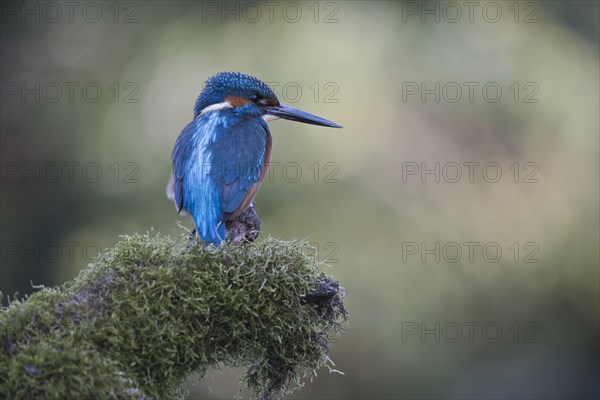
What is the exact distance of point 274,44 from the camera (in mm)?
5133

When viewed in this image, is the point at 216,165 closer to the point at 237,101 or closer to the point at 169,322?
the point at 237,101

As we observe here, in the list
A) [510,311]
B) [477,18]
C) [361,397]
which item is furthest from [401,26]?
[361,397]

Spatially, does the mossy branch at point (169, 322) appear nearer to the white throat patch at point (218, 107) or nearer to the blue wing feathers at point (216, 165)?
the blue wing feathers at point (216, 165)

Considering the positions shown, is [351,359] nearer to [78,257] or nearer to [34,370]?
[78,257]

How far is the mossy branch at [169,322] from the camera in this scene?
1.78 meters

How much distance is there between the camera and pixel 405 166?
207 inches

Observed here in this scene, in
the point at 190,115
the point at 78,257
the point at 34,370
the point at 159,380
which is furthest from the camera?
the point at 78,257

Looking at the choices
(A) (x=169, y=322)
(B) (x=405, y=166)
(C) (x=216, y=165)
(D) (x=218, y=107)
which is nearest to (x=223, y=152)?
(C) (x=216, y=165)

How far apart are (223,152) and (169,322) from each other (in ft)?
4.83

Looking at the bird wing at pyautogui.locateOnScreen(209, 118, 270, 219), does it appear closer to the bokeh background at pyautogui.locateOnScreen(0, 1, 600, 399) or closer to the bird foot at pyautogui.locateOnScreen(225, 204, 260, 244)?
the bird foot at pyautogui.locateOnScreen(225, 204, 260, 244)

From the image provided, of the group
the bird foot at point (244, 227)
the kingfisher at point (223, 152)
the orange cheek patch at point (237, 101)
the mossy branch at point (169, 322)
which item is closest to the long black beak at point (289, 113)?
the kingfisher at point (223, 152)

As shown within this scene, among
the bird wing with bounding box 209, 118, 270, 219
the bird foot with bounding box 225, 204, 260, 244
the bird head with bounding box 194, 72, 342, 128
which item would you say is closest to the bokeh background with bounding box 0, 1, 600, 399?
the bird head with bounding box 194, 72, 342, 128

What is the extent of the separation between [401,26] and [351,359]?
2365 millimetres

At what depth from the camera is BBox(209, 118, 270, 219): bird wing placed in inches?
126
